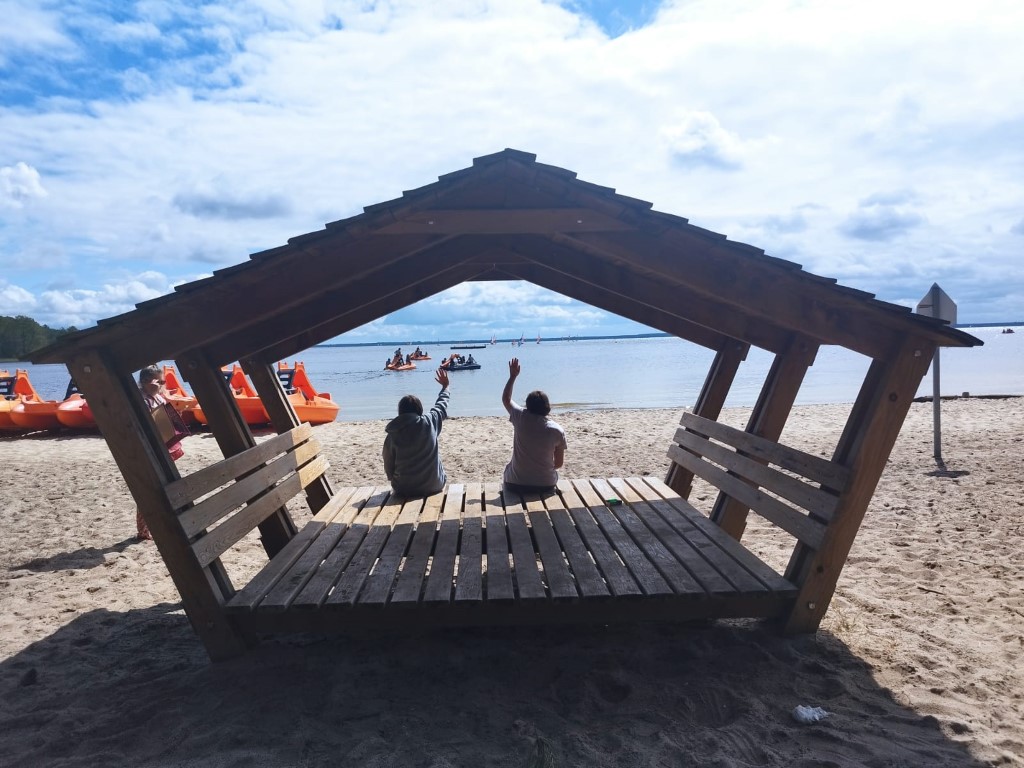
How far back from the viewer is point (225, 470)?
4305 mm

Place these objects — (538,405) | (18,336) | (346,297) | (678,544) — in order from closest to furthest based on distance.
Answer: (678,544), (346,297), (538,405), (18,336)

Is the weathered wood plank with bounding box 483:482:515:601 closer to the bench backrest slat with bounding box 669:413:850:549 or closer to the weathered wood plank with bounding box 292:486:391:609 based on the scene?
the weathered wood plank with bounding box 292:486:391:609

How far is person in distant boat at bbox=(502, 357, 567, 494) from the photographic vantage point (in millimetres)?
5801

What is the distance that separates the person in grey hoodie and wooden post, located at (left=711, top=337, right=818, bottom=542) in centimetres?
248

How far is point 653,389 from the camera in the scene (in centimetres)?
3369

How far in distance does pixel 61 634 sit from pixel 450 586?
2.86 metres

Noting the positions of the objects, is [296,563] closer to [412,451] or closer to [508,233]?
[412,451]

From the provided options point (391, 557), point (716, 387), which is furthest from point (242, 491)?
point (716, 387)

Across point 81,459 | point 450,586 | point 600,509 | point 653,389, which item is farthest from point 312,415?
point 653,389

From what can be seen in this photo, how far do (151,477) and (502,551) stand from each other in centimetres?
212

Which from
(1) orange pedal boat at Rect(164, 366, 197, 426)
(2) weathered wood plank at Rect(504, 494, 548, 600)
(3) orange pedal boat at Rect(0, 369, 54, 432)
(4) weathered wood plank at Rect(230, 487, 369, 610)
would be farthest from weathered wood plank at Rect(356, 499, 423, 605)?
(3) orange pedal boat at Rect(0, 369, 54, 432)

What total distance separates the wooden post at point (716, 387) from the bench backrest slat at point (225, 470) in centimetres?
357

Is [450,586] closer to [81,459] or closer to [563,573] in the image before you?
[563,573]

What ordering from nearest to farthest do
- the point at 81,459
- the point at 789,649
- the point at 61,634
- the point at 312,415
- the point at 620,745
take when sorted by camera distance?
the point at 620,745, the point at 789,649, the point at 61,634, the point at 81,459, the point at 312,415
